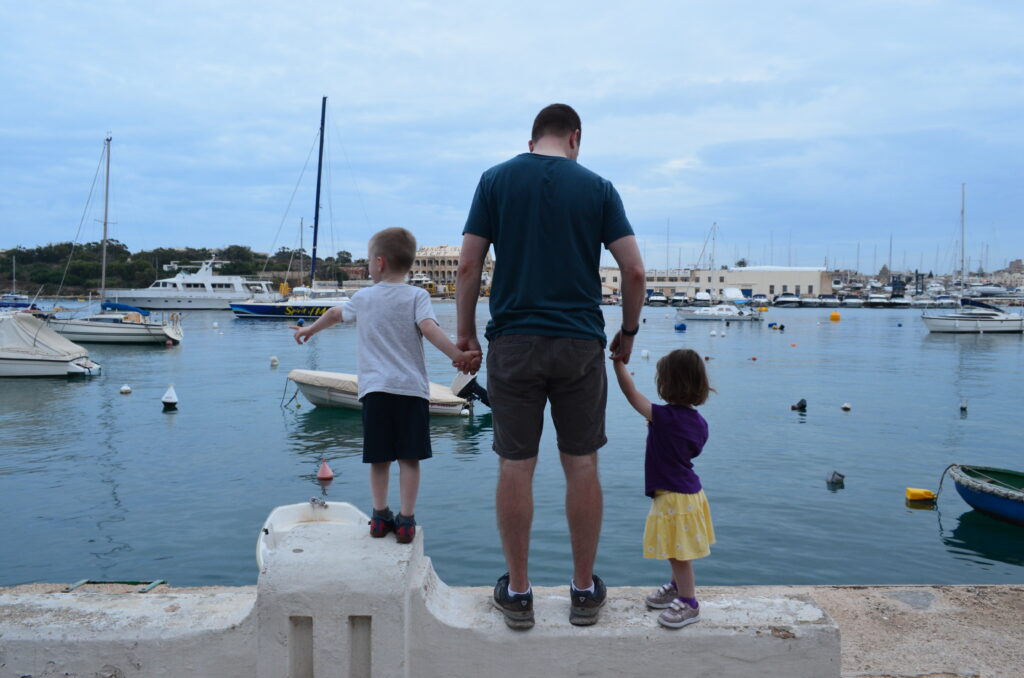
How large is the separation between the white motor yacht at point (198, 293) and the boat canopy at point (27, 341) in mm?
57462

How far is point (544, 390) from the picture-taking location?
11.8 feet

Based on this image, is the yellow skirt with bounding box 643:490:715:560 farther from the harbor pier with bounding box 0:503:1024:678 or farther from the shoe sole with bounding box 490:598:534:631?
the shoe sole with bounding box 490:598:534:631

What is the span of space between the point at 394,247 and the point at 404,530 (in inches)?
57.8

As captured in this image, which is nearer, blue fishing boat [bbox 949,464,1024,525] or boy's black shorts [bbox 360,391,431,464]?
boy's black shorts [bbox 360,391,431,464]

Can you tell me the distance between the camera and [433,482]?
14.5 metres

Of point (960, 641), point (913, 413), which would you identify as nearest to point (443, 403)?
point (913, 413)

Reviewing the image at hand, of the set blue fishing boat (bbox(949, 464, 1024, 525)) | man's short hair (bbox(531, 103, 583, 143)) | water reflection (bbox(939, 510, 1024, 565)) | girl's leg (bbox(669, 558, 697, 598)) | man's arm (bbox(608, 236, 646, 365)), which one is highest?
man's short hair (bbox(531, 103, 583, 143))

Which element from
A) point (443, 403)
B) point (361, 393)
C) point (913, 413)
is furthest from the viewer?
point (913, 413)

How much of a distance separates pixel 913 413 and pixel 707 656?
23.1 meters

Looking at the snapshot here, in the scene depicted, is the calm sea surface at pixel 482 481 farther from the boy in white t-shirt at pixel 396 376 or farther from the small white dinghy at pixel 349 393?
the boy in white t-shirt at pixel 396 376

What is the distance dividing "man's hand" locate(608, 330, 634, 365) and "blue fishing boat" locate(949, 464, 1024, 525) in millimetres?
10016

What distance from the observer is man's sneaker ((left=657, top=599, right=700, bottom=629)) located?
134 inches

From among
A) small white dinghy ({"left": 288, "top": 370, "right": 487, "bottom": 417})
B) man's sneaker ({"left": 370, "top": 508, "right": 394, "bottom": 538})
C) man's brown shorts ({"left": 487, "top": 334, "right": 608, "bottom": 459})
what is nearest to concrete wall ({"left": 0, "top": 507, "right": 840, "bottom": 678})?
man's sneaker ({"left": 370, "top": 508, "right": 394, "bottom": 538})

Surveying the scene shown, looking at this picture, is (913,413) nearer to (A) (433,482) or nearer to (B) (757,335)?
(A) (433,482)
